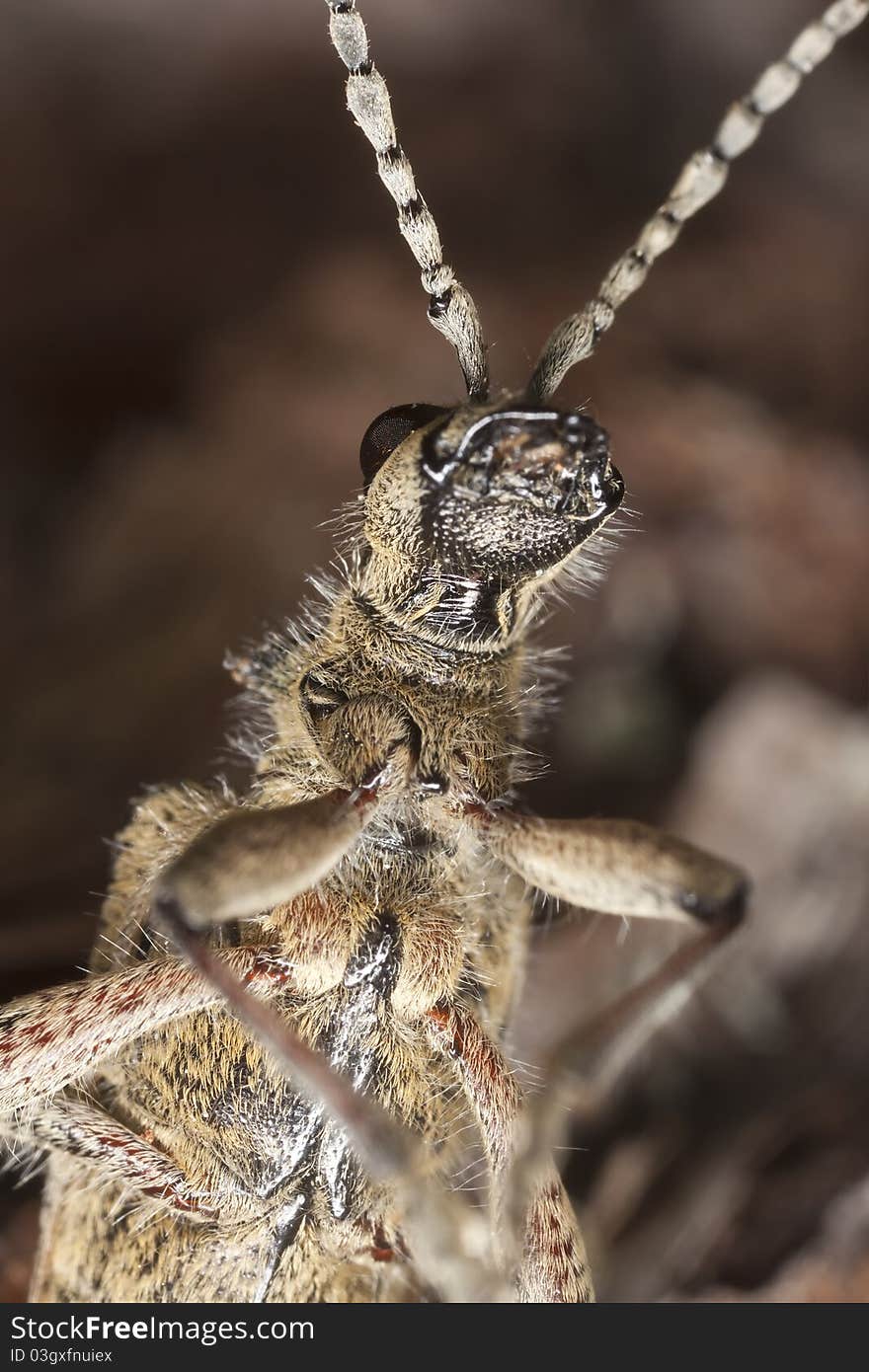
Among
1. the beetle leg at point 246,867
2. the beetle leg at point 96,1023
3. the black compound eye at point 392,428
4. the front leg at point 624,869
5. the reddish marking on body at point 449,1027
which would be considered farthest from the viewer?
the black compound eye at point 392,428

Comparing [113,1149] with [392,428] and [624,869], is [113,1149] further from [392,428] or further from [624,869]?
[392,428]

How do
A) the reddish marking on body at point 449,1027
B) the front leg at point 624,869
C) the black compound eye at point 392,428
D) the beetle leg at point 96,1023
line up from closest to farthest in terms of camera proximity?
the front leg at point 624,869 < the beetle leg at point 96,1023 < the reddish marking on body at point 449,1027 < the black compound eye at point 392,428

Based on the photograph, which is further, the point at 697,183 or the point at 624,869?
the point at 697,183

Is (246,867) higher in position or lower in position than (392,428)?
lower

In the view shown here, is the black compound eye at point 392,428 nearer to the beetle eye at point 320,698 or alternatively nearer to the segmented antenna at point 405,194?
the segmented antenna at point 405,194

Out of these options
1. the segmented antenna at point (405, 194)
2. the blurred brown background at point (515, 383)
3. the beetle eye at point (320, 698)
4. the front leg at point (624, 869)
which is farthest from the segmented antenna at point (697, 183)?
the blurred brown background at point (515, 383)

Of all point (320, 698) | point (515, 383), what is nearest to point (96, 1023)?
point (320, 698)
